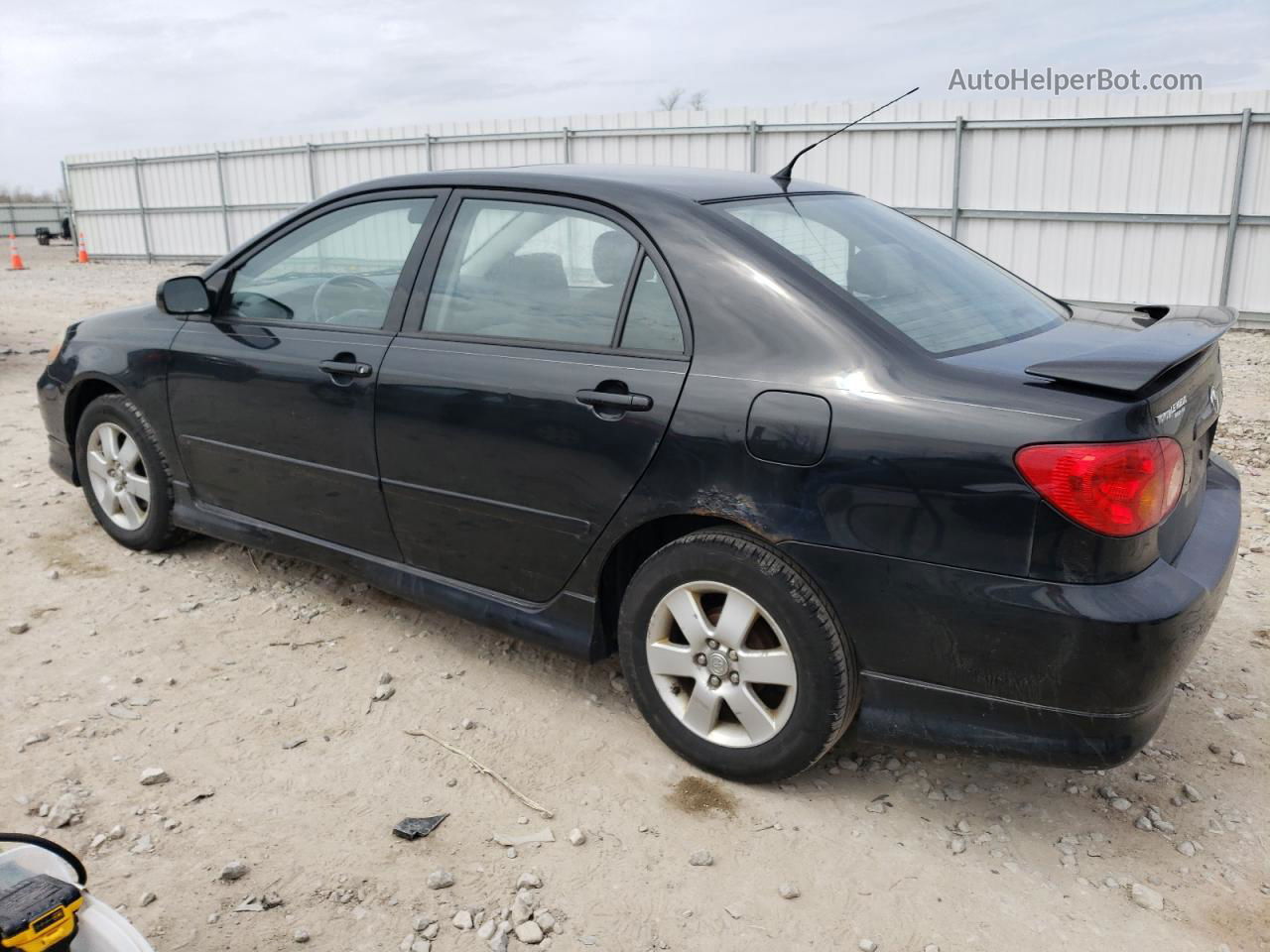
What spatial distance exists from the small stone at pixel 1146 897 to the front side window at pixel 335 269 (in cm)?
270

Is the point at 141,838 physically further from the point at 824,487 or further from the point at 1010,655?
the point at 1010,655

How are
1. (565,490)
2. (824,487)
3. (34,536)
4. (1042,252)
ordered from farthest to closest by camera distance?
(1042,252), (34,536), (565,490), (824,487)

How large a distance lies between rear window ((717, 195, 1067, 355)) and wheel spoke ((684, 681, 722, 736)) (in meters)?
1.09

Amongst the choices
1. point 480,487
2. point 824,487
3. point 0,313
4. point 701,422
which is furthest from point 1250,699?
point 0,313

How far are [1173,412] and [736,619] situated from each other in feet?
3.80

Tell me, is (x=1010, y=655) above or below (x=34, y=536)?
above

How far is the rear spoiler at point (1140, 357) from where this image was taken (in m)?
2.33

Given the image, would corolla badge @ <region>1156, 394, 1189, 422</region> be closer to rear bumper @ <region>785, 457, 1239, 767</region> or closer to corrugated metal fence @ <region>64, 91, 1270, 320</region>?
rear bumper @ <region>785, 457, 1239, 767</region>

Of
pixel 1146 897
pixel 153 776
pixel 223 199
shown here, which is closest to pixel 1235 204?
pixel 1146 897

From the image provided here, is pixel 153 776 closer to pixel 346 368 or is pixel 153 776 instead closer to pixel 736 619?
pixel 346 368

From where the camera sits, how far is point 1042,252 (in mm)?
13672

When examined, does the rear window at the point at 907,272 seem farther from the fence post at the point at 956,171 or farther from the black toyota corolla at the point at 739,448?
the fence post at the point at 956,171

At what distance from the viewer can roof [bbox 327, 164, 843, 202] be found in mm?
3111

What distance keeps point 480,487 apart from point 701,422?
0.82 metres
